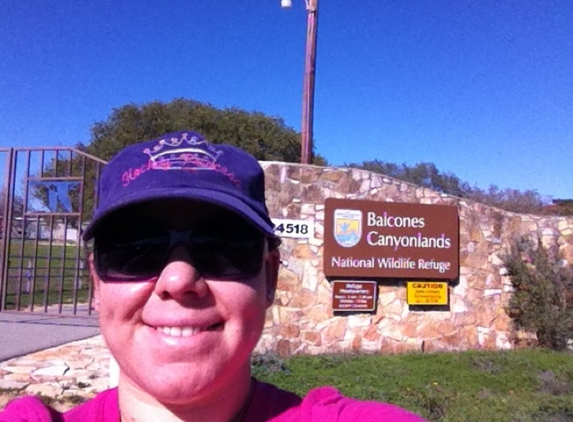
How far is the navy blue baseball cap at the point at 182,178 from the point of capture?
4.10 feet

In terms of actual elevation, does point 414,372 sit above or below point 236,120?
below

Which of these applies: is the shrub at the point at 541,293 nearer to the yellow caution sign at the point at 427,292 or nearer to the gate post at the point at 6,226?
the yellow caution sign at the point at 427,292

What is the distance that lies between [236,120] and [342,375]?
67.5 ft

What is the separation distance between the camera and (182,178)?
1258 mm

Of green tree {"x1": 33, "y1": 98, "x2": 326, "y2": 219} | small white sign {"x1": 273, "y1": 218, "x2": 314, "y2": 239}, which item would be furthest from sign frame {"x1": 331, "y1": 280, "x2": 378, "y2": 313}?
green tree {"x1": 33, "y1": 98, "x2": 326, "y2": 219}

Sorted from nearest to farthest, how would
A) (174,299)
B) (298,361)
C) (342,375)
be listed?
(174,299) → (342,375) → (298,361)

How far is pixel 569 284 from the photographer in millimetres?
8422

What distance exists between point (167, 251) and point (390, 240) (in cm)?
691

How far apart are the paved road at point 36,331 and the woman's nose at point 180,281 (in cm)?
657

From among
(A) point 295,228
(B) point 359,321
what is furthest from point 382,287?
(A) point 295,228

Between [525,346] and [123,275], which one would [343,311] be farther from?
[123,275]

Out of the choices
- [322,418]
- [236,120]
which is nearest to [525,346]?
[322,418]

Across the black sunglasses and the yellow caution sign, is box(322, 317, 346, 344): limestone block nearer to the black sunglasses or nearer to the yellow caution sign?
the yellow caution sign

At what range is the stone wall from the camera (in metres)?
7.68
